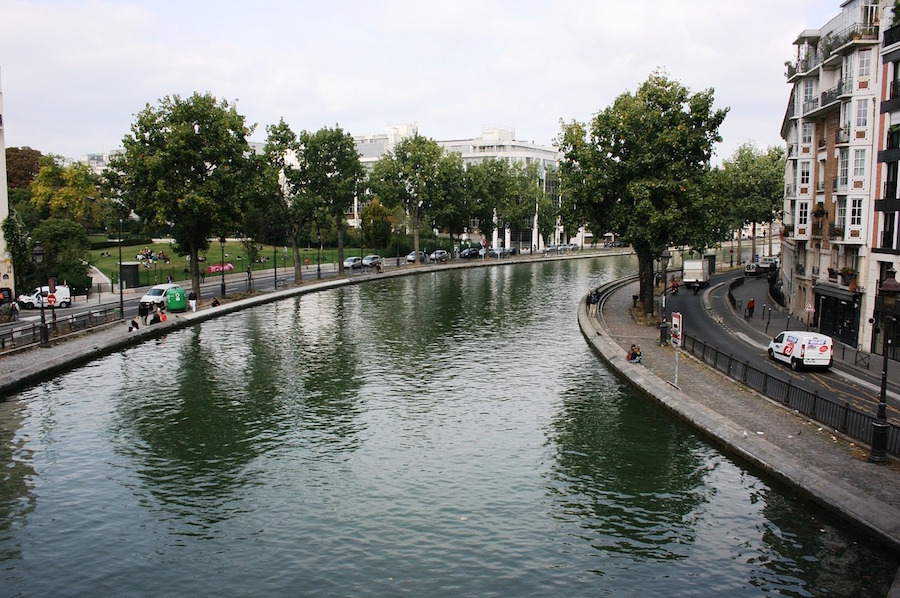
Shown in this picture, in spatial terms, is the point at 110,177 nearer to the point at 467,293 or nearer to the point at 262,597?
A: the point at 467,293

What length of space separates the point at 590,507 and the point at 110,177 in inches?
2111

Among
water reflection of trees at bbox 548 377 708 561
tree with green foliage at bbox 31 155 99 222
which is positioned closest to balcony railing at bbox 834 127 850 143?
water reflection of trees at bbox 548 377 708 561

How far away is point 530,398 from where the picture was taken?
33562 mm

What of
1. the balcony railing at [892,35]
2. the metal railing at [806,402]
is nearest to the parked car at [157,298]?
the metal railing at [806,402]

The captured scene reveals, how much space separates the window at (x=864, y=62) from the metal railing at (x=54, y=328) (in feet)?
173

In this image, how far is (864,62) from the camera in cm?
4472

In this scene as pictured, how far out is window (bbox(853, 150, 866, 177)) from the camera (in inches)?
1753

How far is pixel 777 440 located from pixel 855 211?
2685 cm

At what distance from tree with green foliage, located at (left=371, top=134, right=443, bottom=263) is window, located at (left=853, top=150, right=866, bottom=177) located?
70.1 metres

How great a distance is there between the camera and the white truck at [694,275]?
8031 centimetres

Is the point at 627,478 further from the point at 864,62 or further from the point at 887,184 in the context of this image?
the point at 864,62

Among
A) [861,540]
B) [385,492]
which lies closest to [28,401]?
[385,492]

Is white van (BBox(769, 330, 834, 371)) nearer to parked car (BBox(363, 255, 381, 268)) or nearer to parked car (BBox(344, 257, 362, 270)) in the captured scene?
parked car (BBox(344, 257, 362, 270))

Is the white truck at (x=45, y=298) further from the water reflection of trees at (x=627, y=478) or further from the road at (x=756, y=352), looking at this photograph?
the road at (x=756, y=352)
